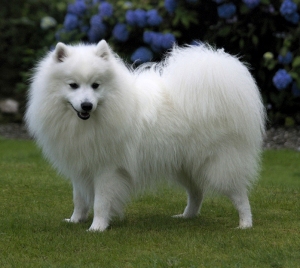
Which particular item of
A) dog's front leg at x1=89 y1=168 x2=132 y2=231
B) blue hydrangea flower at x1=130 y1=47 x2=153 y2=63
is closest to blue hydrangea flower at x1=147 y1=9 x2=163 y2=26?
blue hydrangea flower at x1=130 y1=47 x2=153 y2=63

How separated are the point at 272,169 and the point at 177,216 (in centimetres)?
282

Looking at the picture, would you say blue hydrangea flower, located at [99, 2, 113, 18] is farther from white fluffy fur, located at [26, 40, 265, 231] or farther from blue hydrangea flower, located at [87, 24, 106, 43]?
white fluffy fur, located at [26, 40, 265, 231]

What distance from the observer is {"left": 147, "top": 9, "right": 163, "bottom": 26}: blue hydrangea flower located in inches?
417

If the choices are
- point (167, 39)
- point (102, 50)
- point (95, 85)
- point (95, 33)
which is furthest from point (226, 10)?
point (95, 85)

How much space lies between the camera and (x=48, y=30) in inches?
503

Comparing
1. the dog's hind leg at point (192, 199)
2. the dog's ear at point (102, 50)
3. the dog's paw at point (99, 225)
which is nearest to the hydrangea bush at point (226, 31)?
the dog's hind leg at point (192, 199)

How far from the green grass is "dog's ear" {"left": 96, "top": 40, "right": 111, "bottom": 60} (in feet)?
4.41

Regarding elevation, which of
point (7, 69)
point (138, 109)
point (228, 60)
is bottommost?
point (7, 69)

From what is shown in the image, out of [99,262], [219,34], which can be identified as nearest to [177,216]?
[99,262]

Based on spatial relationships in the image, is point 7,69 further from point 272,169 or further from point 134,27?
point 272,169

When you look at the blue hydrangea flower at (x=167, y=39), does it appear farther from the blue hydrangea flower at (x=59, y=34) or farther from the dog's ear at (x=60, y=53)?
the dog's ear at (x=60, y=53)

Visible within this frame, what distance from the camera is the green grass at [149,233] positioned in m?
4.61

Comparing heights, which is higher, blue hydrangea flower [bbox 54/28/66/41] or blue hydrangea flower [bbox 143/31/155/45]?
blue hydrangea flower [bbox 143/31/155/45]

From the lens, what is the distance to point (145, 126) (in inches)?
218
